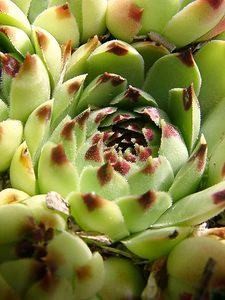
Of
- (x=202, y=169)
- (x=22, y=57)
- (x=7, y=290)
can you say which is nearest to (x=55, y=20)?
(x=22, y=57)

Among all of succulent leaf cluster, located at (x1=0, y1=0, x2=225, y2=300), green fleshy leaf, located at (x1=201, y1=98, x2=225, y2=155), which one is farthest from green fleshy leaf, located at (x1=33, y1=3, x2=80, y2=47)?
green fleshy leaf, located at (x1=201, y1=98, x2=225, y2=155)

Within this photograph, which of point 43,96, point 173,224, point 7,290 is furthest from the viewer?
point 43,96

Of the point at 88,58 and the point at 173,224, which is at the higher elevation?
the point at 88,58

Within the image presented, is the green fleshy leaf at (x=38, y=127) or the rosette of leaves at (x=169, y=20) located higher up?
the rosette of leaves at (x=169, y=20)

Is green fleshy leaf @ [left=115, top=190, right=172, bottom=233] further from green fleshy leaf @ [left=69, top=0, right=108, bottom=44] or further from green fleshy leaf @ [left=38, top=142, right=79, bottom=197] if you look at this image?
green fleshy leaf @ [left=69, top=0, right=108, bottom=44]

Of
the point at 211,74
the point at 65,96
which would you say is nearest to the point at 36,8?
the point at 65,96

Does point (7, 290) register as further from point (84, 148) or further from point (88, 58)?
point (88, 58)

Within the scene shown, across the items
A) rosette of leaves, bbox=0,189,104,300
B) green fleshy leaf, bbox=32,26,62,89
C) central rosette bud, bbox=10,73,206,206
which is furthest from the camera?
green fleshy leaf, bbox=32,26,62,89

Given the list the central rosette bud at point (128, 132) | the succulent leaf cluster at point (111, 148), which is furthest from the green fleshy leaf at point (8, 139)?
the central rosette bud at point (128, 132)

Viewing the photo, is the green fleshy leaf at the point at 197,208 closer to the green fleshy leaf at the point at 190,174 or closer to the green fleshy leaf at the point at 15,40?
the green fleshy leaf at the point at 190,174
